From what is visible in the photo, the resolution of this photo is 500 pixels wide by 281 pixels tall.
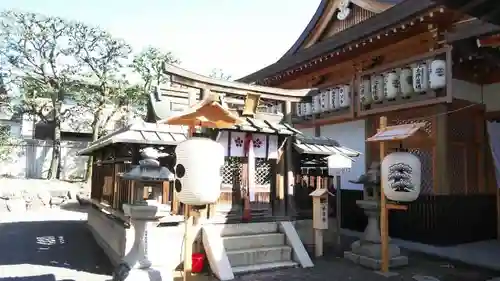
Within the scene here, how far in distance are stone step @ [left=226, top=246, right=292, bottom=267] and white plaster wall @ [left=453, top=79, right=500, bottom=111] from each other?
283 inches

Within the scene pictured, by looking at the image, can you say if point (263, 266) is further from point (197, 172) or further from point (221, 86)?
point (221, 86)

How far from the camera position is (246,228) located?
920 cm

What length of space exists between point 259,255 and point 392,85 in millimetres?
7174

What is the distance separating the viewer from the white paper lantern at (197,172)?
625 cm

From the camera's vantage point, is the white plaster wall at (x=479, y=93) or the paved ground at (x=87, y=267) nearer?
the paved ground at (x=87, y=267)

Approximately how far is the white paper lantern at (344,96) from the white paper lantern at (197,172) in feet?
28.9

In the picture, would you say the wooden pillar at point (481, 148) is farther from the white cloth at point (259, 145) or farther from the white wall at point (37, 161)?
the white wall at point (37, 161)

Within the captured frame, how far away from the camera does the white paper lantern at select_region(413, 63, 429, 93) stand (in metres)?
11.0

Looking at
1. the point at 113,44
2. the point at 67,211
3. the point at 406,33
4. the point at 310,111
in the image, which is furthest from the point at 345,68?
the point at 113,44

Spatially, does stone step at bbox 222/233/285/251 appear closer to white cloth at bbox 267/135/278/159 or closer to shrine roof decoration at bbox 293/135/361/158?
white cloth at bbox 267/135/278/159

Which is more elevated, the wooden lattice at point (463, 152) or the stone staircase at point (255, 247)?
the wooden lattice at point (463, 152)

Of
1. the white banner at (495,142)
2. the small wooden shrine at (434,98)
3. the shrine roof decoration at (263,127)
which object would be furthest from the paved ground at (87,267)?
the white banner at (495,142)

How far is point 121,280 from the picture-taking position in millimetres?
7105

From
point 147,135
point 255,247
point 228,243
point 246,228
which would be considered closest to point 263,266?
point 255,247
